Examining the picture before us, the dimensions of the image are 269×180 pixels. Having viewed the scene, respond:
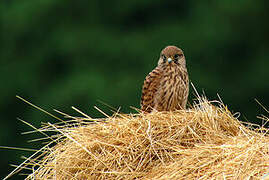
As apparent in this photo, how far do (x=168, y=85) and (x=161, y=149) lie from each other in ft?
4.12

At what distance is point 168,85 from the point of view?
432cm

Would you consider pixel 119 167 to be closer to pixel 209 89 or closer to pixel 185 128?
pixel 185 128

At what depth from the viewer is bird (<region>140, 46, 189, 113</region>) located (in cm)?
431

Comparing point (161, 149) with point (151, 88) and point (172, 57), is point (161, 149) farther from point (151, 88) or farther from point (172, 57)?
point (172, 57)

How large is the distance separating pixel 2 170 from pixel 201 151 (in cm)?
710

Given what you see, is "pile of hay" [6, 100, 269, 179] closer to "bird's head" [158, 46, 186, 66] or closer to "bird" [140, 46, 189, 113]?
"bird" [140, 46, 189, 113]

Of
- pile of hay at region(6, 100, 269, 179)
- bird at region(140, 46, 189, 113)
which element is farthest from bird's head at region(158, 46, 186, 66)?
pile of hay at region(6, 100, 269, 179)

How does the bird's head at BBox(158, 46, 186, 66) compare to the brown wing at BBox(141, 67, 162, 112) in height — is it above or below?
above

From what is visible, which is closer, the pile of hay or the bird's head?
the pile of hay

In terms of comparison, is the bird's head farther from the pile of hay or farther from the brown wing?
the pile of hay

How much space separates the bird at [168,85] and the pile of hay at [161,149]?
0.83m

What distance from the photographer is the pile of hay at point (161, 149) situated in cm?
288

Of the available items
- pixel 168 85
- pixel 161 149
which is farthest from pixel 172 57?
pixel 161 149

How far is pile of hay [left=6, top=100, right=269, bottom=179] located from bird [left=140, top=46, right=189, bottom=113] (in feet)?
2.71
